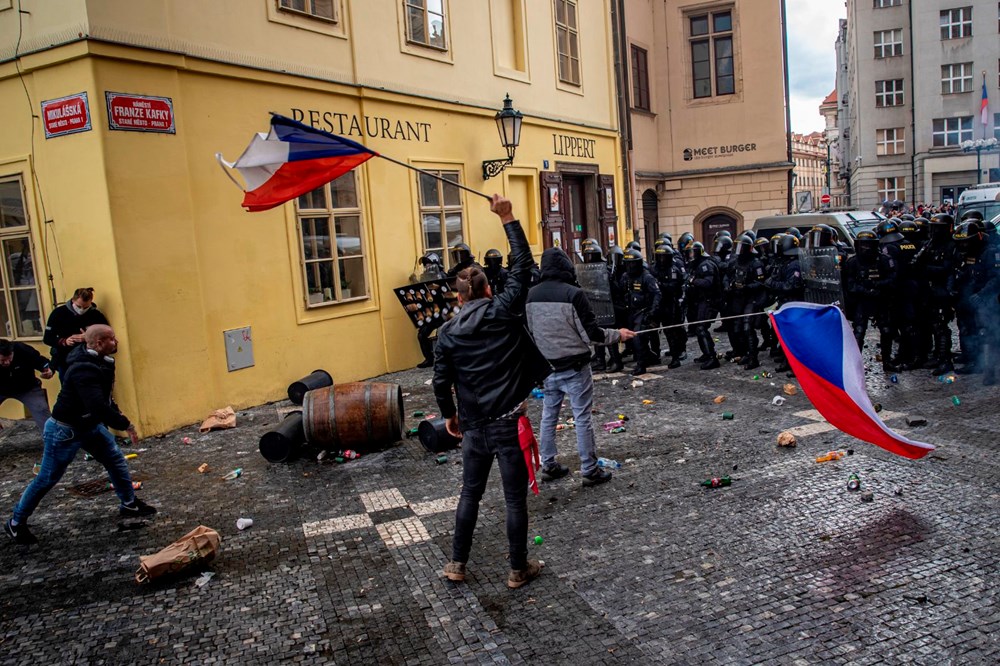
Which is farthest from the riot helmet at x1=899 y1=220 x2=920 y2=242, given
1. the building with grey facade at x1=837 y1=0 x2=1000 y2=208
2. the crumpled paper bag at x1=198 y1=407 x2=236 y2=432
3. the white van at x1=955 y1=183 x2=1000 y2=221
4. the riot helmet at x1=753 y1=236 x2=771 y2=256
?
the building with grey facade at x1=837 y1=0 x2=1000 y2=208

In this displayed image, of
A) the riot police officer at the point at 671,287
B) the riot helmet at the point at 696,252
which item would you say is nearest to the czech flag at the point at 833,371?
the riot police officer at the point at 671,287

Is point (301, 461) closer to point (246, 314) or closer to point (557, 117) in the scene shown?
point (246, 314)

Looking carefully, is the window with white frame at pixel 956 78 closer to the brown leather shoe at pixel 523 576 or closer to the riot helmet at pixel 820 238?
the riot helmet at pixel 820 238

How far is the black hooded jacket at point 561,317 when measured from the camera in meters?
6.64

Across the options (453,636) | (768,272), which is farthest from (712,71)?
(453,636)

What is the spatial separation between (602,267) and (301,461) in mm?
6053

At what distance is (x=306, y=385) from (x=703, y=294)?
633 centimetres

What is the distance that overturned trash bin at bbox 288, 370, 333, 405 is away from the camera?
418 inches

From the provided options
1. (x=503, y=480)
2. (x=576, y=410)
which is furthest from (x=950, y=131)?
(x=503, y=480)

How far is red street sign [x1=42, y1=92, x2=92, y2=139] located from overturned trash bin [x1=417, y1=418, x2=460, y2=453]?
515 centimetres

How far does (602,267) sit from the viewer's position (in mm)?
12414

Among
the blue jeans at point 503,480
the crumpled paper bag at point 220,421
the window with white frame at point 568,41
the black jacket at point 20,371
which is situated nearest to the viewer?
the blue jeans at point 503,480

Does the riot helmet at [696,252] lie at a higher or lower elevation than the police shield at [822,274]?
higher

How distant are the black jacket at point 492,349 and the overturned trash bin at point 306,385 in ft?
19.2
